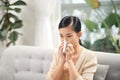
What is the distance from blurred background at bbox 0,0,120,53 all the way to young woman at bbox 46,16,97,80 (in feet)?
3.19

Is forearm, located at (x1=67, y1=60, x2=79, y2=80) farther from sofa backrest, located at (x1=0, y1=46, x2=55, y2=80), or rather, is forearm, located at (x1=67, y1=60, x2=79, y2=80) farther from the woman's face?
sofa backrest, located at (x1=0, y1=46, x2=55, y2=80)

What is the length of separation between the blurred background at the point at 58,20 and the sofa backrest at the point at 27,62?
1.69 ft

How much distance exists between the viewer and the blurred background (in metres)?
2.80

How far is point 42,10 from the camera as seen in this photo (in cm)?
298

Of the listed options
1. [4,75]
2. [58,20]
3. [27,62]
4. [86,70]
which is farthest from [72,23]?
[58,20]

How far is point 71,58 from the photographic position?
5.60 ft

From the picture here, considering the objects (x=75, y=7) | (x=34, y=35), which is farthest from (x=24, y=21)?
(x=75, y=7)

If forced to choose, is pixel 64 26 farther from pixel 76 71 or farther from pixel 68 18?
pixel 76 71

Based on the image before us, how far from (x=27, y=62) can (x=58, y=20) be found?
858 mm

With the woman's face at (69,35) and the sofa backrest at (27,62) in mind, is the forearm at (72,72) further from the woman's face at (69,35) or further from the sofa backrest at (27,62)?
the sofa backrest at (27,62)

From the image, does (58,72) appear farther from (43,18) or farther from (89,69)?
(43,18)

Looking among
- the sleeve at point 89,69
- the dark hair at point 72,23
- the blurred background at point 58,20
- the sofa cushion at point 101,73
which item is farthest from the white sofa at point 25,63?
the blurred background at point 58,20

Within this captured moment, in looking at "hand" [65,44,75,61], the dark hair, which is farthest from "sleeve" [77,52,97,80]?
the dark hair

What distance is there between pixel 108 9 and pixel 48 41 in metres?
0.85
